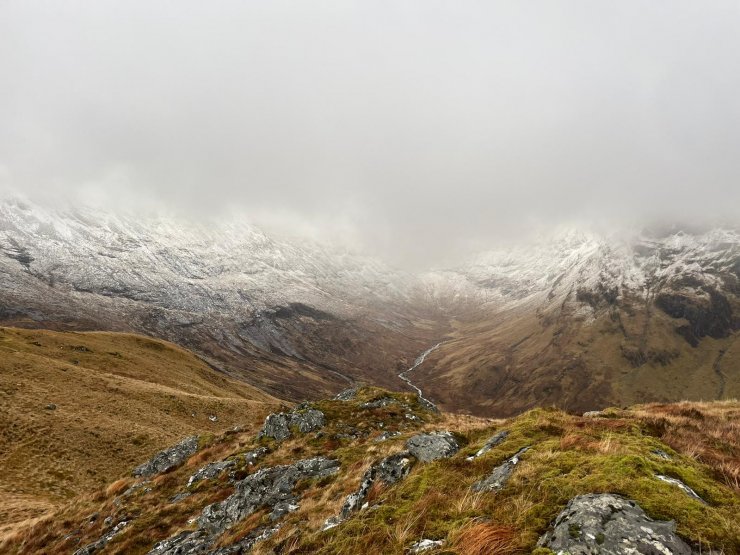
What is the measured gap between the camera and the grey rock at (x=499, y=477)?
9680mm

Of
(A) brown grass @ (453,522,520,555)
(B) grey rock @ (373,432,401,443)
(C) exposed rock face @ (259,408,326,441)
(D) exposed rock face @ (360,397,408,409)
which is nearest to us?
(A) brown grass @ (453,522,520,555)

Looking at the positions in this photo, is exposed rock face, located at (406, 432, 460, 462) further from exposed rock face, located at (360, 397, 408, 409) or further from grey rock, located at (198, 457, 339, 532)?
exposed rock face, located at (360, 397, 408, 409)

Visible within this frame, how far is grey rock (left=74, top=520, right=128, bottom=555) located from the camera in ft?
58.5

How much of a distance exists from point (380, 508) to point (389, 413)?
1987cm

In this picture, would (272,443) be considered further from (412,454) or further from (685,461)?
(685,461)

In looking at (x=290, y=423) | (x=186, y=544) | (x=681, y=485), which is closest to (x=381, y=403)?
(x=290, y=423)

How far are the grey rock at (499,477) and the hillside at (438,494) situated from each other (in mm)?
55

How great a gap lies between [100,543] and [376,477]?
1420 cm

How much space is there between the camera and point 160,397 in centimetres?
6269

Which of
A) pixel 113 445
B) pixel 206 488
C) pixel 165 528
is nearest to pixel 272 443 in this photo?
pixel 206 488

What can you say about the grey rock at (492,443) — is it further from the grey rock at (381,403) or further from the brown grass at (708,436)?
the grey rock at (381,403)

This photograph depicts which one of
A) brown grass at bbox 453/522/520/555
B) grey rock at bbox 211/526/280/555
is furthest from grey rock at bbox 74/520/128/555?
brown grass at bbox 453/522/520/555

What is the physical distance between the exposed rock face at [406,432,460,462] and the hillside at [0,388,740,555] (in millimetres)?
69

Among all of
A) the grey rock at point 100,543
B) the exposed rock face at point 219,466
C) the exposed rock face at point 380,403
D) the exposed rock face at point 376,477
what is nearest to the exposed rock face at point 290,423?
the exposed rock face at point 219,466
